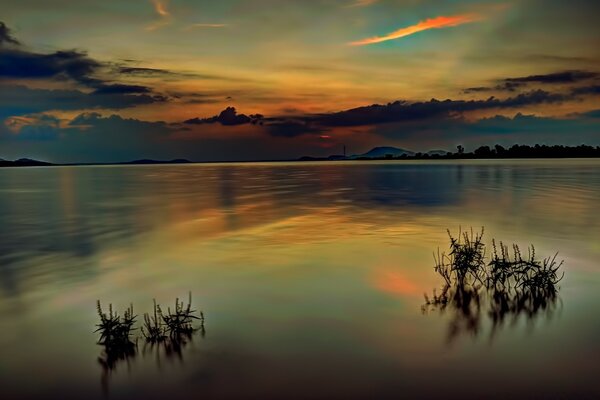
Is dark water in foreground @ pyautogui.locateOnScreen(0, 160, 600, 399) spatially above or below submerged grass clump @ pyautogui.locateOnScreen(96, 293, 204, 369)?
below

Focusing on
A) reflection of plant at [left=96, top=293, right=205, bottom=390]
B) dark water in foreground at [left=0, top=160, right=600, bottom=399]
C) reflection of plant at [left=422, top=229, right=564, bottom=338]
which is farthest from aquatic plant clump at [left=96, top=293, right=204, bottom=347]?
reflection of plant at [left=422, top=229, right=564, bottom=338]

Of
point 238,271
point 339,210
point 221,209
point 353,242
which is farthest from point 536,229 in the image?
point 221,209

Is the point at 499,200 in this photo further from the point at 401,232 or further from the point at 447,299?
the point at 447,299

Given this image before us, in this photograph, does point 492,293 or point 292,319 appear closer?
point 292,319

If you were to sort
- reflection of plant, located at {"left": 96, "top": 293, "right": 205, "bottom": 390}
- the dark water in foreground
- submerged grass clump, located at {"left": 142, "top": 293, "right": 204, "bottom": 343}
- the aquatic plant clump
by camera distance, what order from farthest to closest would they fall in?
submerged grass clump, located at {"left": 142, "top": 293, "right": 204, "bottom": 343}, the aquatic plant clump, reflection of plant, located at {"left": 96, "top": 293, "right": 205, "bottom": 390}, the dark water in foreground

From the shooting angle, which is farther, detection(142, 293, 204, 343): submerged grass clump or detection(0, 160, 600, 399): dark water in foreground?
detection(142, 293, 204, 343): submerged grass clump

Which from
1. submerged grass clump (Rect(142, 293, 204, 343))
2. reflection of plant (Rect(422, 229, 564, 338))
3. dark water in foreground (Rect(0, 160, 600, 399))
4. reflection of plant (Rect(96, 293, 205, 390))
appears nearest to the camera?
dark water in foreground (Rect(0, 160, 600, 399))

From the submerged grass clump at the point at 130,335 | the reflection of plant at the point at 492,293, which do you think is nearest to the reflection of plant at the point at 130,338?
the submerged grass clump at the point at 130,335

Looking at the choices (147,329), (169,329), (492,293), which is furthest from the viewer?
(492,293)

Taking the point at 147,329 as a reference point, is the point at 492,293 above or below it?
below

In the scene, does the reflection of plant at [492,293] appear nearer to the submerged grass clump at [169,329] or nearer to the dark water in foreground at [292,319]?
the dark water in foreground at [292,319]

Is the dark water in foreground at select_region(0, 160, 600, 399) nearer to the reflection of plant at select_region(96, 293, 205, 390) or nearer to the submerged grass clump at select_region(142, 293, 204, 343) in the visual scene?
the reflection of plant at select_region(96, 293, 205, 390)

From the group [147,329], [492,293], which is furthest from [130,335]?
[492,293]

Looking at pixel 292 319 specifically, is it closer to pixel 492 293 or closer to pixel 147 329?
pixel 147 329
